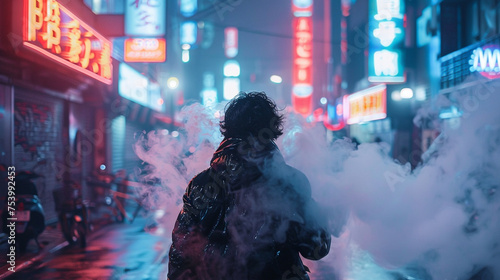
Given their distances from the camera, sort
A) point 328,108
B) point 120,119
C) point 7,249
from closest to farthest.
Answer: point 7,249 → point 120,119 → point 328,108

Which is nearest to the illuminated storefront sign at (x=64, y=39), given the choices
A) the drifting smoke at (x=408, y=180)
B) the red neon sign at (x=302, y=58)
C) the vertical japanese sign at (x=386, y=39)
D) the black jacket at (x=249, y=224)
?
the drifting smoke at (x=408, y=180)

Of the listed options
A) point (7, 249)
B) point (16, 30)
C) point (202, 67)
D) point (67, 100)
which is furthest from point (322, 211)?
point (202, 67)

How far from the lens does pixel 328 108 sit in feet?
111

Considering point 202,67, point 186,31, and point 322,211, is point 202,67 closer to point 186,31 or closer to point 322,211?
point 186,31

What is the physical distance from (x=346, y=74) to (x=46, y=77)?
892 inches

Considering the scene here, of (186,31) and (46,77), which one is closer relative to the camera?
(46,77)

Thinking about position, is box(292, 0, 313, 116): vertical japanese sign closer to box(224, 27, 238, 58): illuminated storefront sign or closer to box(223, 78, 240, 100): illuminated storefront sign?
box(223, 78, 240, 100): illuminated storefront sign

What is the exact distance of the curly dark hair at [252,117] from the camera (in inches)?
97.6

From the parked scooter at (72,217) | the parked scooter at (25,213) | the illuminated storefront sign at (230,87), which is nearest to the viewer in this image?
the parked scooter at (25,213)

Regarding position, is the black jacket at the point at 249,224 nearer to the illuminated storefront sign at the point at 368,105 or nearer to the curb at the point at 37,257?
the curb at the point at 37,257

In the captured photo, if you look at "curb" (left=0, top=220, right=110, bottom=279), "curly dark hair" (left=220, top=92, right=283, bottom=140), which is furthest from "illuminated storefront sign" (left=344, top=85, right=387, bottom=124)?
"curly dark hair" (left=220, top=92, right=283, bottom=140)

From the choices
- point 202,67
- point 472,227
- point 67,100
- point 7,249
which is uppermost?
point 202,67

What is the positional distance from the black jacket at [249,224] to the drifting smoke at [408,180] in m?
1.03

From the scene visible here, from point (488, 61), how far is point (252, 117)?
982 cm
